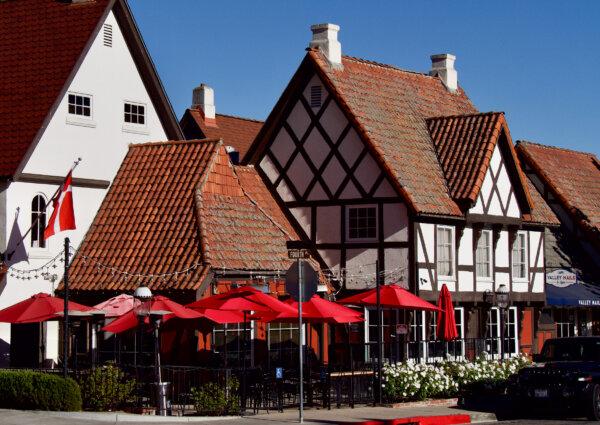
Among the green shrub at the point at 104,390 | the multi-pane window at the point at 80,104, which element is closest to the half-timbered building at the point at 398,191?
the multi-pane window at the point at 80,104

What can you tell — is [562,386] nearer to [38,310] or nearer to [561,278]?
[38,310]

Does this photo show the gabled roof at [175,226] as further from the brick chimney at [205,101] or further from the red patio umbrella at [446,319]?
the brick chimney at [205,101]

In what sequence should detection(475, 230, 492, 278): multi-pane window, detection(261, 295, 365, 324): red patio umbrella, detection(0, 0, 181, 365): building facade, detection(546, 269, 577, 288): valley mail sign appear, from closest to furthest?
detection(261, 295, 365, 324): red patio umbrella
detection(0, 0, 181, 365): building facade
detection(475, 230, 492, 278): multi-pane window
detection(546, 269, 577, 288): valley mail sign

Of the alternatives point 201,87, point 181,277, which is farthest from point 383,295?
point 201,87

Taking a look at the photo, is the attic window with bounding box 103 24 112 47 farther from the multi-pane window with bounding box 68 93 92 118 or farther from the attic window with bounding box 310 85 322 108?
the attic window with bounding box 310 85 322 108

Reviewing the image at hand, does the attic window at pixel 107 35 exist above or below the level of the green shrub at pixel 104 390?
above

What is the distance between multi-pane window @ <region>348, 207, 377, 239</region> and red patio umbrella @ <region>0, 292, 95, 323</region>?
36.6 feet

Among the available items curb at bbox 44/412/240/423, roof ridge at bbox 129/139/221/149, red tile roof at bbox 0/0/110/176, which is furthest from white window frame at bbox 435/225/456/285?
curb at bbox 44/412/240/423

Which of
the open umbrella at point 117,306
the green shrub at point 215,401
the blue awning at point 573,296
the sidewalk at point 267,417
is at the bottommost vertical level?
the sidewalk at point 267,417

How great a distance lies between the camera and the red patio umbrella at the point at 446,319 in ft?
111

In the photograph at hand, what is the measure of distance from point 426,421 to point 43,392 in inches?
300

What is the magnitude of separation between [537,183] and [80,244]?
2107cm

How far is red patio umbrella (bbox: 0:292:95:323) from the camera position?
28219mm

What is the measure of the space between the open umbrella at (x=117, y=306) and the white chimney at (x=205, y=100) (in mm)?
23992
